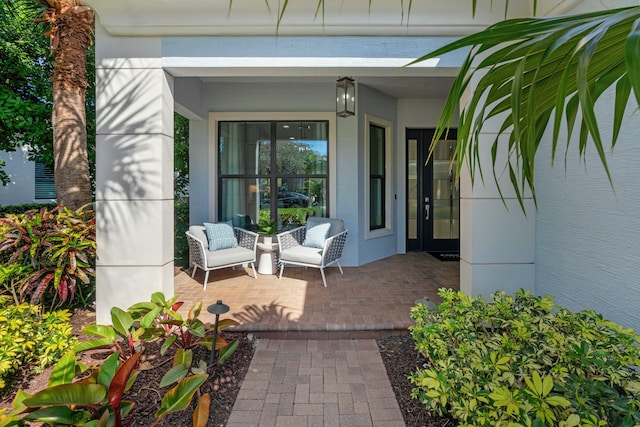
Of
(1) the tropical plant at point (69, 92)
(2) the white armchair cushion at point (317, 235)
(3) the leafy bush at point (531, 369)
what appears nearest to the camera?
(3) the leafy bush at point (531, 369)

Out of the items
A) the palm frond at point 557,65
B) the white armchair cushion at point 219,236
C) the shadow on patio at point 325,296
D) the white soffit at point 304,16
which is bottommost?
the shadow on patio at point 325,296

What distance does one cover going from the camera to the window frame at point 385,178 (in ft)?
18.9

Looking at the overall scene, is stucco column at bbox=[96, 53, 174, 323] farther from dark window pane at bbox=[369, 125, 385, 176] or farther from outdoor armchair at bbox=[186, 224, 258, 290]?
dark window pane at bbox=[369, 125, 385, 176]

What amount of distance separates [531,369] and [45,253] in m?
4.07

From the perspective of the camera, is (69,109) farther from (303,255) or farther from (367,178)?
(367,178)

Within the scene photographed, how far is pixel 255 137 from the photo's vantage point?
5754 mm

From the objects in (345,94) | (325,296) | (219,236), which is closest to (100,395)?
(325,296)

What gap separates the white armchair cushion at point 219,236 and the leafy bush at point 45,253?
161 centimetres

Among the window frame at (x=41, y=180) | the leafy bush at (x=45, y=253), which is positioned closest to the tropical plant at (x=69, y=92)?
the leafy bush at (x=45, y=253)

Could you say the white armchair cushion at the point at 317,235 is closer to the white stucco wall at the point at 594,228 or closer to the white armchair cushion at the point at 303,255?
the white armchair cushion at the point at 303,255

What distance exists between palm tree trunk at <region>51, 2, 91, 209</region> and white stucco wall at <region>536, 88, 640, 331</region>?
475 centimetres

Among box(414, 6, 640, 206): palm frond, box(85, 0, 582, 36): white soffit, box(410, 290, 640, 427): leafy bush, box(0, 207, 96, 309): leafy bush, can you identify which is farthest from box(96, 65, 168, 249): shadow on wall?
box(414, 6, 640, 206): palm frond

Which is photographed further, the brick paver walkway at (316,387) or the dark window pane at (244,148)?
the dark window pane at (244,148)

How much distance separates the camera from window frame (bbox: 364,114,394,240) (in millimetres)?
5754
